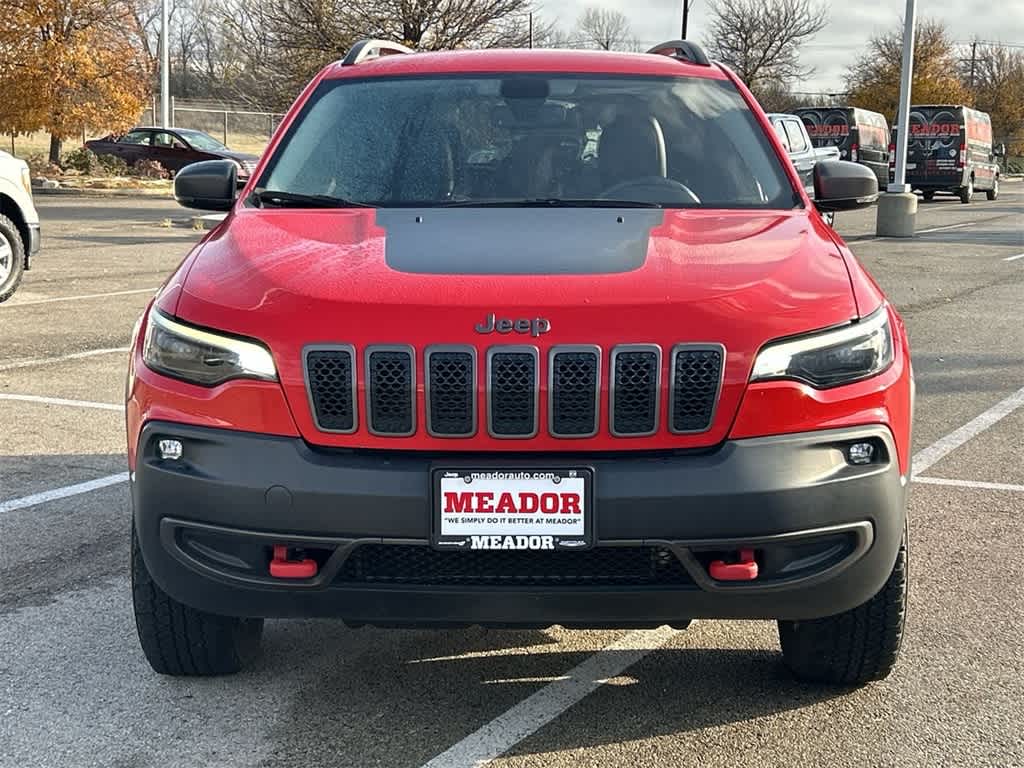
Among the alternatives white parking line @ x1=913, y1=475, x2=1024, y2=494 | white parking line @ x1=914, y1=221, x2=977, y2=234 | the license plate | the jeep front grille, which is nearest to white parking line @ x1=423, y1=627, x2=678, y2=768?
the license plate

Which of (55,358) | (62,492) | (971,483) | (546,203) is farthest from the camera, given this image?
(55,358)

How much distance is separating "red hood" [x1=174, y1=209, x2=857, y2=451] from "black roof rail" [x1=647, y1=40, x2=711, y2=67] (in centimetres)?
151

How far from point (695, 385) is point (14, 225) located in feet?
31.6

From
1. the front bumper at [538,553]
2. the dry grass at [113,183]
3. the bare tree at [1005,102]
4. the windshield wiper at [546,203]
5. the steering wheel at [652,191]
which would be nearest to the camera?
the front bumper at [538,553]

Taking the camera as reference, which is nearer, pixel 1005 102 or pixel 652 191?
pixel 652 191

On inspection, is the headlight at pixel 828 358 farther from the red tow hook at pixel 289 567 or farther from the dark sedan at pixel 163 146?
the dark sedan at pixel 163 146

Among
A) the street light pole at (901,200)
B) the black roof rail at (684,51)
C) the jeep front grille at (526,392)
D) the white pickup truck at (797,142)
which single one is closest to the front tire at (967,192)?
the street light pole at (901,200)

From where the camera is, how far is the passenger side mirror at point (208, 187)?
4.44 metres

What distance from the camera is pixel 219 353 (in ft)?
10.0

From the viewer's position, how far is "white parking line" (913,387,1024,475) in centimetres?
639

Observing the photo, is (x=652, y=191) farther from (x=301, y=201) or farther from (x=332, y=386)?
(x=332, y=386)

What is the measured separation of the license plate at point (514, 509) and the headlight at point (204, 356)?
0.50 metres

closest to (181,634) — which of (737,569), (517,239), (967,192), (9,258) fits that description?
(517,239)

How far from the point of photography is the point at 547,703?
11.3 feet
